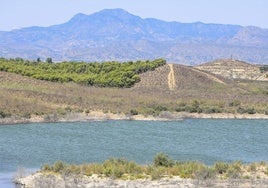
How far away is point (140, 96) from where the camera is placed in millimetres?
98188

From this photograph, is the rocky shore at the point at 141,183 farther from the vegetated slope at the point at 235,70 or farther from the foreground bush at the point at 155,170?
the vegetated slope at the point at 235,70

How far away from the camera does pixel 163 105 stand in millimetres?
91438

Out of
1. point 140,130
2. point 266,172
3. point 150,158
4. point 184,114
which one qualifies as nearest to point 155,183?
point 266,172

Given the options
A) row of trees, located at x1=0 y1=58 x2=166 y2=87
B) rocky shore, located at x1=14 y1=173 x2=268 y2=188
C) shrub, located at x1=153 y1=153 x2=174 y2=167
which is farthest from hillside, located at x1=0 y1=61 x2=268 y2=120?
rocky shore, located at x1=14 y1=173 x2=268 y2=188

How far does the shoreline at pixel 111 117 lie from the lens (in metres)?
77.6

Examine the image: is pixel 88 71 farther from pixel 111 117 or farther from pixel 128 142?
pixel 128 142

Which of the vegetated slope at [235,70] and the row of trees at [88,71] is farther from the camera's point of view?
the vegetated slope at [235,70]

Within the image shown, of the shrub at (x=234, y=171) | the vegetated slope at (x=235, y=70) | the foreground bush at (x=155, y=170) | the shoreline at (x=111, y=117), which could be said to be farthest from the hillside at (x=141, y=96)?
the shrub at (x=234, y=171)

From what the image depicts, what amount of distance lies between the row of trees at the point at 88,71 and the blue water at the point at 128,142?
2893cm

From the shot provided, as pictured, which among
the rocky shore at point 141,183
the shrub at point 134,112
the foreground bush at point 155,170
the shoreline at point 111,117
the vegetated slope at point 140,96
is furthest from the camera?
the vegetated slope at point 140,96

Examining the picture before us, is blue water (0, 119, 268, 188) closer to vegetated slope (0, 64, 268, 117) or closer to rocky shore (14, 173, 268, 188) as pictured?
rocky shore (14, 173, 268, 188)

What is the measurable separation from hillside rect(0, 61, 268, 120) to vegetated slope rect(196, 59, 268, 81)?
22657mm

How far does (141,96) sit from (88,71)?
21791 mm

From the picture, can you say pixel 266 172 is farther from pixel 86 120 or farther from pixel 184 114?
pixel 184 114
